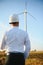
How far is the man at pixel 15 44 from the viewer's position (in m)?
2.57

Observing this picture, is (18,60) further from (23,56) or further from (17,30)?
(17,30)

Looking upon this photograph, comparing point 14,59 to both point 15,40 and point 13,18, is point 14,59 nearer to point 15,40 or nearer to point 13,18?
point 15,40

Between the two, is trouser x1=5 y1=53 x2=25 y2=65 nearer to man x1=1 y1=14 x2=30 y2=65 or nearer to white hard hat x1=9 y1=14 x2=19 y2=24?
man x1=1 y1=14 x2=30 y2=65

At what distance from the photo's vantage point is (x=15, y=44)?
8.51 feet

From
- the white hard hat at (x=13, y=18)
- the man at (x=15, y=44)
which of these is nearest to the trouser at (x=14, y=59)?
the man at (x=15, y=44)

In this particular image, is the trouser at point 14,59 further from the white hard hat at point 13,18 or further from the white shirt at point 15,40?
the white hard hat at point 13,18

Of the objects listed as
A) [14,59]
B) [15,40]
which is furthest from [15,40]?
[14,59]

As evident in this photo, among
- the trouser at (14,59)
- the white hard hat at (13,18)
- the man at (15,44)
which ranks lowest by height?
the trouser at (14,59)

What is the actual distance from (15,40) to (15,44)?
0.13ft

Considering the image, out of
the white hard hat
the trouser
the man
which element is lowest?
the trouser

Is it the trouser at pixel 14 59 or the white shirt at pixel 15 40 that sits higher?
the white shirt at pixel 15 40

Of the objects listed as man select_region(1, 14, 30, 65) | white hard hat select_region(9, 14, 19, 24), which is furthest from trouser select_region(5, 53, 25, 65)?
white hard hat select_region(9, 14, 19, 24)

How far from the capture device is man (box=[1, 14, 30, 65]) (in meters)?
2.57

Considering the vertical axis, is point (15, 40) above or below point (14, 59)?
above
